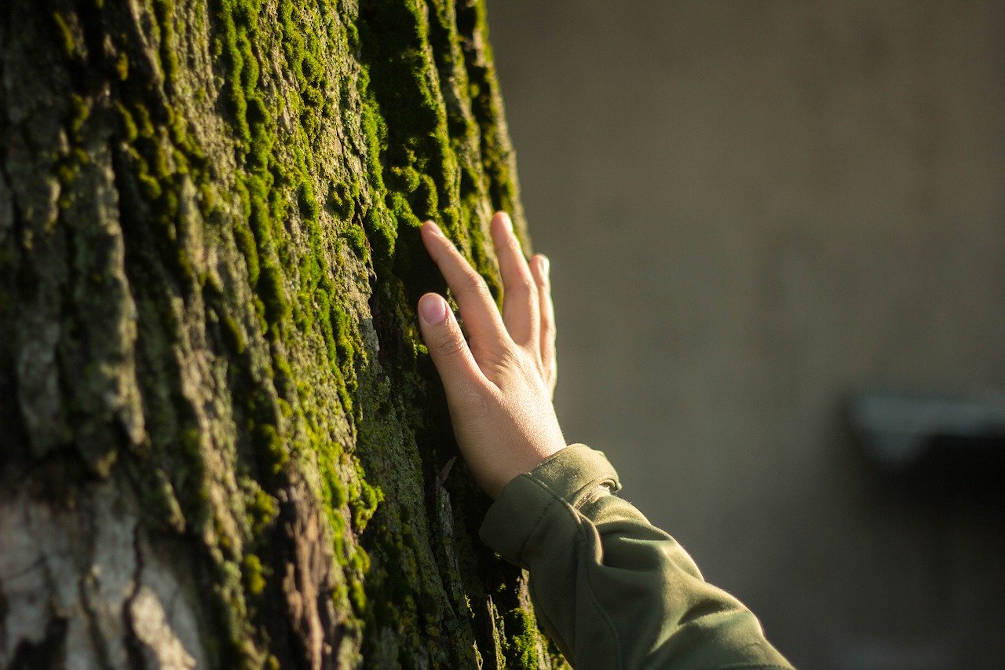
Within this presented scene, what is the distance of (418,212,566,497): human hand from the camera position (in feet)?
3.77

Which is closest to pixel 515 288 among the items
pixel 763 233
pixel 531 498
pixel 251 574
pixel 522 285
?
pixel 522 285

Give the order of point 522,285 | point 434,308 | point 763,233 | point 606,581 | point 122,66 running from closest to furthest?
point 122,66, point 606,581, point 434,308, point 522,285, point 763,233

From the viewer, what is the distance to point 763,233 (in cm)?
441

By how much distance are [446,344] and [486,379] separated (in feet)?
0.24

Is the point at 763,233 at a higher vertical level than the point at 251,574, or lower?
higher

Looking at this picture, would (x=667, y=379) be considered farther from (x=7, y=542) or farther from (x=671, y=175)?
(x=7, y=542)

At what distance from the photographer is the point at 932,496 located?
432 centimetres

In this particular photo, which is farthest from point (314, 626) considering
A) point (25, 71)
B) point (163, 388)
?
point (25, 71)

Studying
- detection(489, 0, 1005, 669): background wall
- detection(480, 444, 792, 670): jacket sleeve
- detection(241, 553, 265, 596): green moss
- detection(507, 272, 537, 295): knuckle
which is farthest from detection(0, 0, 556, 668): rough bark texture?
detection(489, 0, 1005, 669): background wall

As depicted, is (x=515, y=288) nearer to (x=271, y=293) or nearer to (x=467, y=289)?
(x=467, y=289)

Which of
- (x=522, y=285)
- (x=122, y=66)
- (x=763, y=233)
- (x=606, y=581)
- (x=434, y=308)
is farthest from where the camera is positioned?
(x=763, y=233)

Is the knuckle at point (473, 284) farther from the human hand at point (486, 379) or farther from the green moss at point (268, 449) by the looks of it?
the green moss at point (268, 449)

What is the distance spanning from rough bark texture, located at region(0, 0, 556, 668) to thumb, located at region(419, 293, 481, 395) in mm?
30

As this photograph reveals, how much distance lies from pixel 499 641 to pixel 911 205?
4019mm
